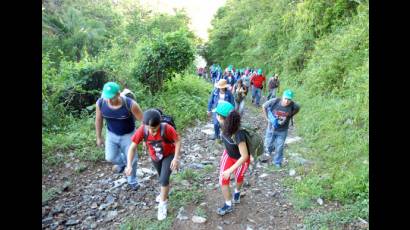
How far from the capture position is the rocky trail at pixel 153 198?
16.5 feet

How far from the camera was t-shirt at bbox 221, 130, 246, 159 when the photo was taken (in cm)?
444

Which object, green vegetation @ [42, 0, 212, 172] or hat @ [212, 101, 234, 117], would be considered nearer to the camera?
hat @ [212, 101, 234, 117]

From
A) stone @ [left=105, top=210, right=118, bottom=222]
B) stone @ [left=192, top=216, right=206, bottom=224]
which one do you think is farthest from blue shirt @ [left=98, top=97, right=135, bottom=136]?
stone @ [left=192, top=216, right=206, bottom=224]

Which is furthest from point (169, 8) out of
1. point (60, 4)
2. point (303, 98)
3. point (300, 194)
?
point (300, 194)

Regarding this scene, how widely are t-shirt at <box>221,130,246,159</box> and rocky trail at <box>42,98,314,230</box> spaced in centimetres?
110

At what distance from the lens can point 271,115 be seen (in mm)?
6887

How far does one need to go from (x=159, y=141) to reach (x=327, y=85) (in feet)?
32.1

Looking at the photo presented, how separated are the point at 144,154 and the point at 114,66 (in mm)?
4913

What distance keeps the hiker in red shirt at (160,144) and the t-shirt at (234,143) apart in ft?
2.34

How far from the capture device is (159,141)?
15.2 ft

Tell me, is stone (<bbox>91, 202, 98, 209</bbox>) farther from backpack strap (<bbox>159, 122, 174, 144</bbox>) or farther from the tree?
the tree

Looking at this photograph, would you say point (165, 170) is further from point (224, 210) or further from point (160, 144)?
point (224, 210)

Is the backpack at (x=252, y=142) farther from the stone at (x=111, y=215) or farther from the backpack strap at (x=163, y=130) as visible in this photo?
the stone at (x=111, y=215)

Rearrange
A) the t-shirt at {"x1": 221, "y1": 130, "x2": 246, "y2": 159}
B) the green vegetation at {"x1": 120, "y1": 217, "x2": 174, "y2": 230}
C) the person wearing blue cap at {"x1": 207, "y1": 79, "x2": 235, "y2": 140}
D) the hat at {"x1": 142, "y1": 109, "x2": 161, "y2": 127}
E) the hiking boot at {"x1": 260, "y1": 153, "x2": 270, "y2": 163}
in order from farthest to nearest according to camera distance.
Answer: the person wearing blue cap at {"x1": 207, "y1": 79, "x2": 235, "y2": 140}
the hiking boot at {"x1": 260, "y1": 153, "x2": 270, "y2": 163}
the green vegetation at {"x1": 120, "y1": 217, "x2": 174, "y2": 230}
the t-shirt at {"x1": 221, "y1": 130, "x2": 246, "y2": 159}
the hat at {"x1": 142, "y1": 109, "x2": 161, "y2": 127}
